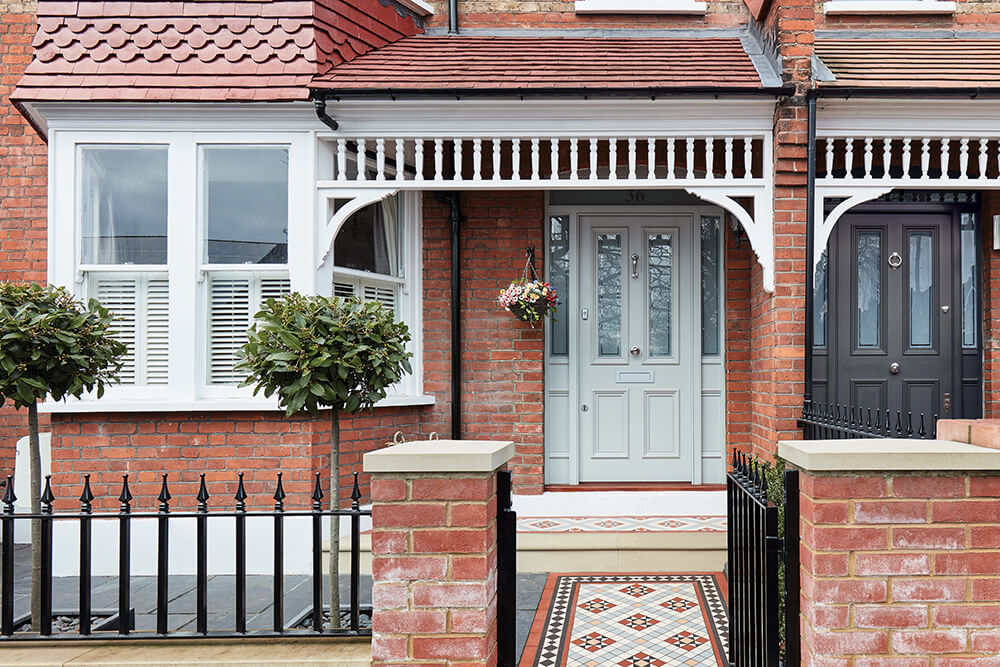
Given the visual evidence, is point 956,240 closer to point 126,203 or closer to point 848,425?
point 848,425

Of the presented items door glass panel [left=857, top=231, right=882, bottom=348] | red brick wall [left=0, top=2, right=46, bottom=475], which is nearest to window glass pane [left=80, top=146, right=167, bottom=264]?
red brick wall [left=0, top=2, right=46, bottom=475]

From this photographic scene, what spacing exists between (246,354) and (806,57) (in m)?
4.37

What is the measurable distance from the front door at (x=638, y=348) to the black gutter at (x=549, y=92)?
1.69 meters

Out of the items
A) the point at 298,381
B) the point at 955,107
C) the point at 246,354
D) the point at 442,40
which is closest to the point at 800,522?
the point at 298,381

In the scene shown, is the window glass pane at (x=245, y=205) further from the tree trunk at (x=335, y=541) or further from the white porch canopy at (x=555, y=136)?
the tree trunk at (x=335, y=541)

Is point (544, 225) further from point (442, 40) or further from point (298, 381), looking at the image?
point (298, 381)

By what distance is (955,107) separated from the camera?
17.6 feet

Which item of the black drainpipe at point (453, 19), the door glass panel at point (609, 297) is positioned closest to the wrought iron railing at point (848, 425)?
the door glass panel at point (609, 297)

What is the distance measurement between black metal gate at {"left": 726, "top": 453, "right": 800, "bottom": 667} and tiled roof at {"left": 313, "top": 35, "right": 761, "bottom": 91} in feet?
10.8

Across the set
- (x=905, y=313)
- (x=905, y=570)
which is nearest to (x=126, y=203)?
(x=905, y=570)

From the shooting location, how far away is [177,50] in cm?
554

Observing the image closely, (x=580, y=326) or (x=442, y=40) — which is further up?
(x=442, y=40)

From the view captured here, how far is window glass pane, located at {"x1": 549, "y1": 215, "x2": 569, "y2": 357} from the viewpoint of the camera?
688cm

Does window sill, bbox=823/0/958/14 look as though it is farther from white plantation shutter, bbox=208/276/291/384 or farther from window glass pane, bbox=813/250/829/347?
white plantation shutter, bbox=208/276/291/384
